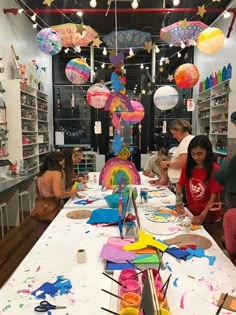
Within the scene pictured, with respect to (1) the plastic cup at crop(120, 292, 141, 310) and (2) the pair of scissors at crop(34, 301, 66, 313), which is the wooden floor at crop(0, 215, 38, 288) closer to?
(2) the pair of scissors at crop(34, 301, 66, 313)

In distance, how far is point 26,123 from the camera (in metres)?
5.38

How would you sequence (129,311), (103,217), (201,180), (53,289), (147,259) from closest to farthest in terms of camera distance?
(129,311) < (53,289) < (147,259) < (103,217) < (201,180)

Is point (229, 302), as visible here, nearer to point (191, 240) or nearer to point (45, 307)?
point (191, 240)

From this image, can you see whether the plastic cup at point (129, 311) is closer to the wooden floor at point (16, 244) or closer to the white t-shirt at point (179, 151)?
the wooden floor at point (16, 244)

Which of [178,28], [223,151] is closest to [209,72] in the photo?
[223,151]

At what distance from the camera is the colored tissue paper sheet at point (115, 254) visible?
144cm

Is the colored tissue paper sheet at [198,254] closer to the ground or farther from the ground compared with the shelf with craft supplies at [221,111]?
closer to the ground

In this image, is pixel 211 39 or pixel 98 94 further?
pixel 98 94

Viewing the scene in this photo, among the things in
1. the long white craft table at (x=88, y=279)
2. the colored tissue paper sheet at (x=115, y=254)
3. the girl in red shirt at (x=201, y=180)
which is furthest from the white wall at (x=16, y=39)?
the colored tissue paper sheet at (x=115, y=254)

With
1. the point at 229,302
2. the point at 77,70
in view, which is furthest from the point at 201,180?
the point at 77,70

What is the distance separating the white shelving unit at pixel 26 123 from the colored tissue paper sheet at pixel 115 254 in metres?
3.77

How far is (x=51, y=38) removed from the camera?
3684mm

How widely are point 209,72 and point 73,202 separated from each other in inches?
194

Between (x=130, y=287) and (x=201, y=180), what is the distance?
137cm
